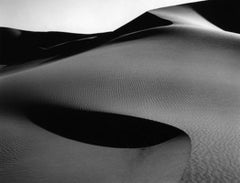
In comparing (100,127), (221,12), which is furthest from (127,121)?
(221,12)

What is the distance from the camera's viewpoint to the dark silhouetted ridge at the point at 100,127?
3.37 m

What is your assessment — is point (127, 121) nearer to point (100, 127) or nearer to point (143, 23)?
Answer: point (100, 127)

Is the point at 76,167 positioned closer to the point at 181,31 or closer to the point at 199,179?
the point at 199,179

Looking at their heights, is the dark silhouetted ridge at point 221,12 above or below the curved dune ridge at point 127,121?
above

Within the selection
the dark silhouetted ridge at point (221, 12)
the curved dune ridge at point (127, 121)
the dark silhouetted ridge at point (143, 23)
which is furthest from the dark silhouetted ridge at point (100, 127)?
the dark silhouetted ridge at point (221, 12)

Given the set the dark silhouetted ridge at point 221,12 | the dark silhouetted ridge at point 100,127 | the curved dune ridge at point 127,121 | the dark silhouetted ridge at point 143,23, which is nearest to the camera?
the curved dune ridge at point 127,121

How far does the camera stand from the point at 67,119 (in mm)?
3822

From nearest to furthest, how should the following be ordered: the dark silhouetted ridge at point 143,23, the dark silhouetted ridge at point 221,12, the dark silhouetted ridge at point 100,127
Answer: the dark silhouetted ridge at point 100,127, the dark silhouetted ridge at point 143,23, the dark silhouetted ridge at point 221,12

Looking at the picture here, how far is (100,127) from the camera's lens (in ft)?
12.0

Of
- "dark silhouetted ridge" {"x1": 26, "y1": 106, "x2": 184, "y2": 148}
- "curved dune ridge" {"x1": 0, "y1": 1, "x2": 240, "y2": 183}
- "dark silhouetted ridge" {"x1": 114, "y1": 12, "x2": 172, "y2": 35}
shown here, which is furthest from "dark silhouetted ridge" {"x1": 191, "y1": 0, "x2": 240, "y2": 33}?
"dark silhouetted ridge" {"x1": 26, "y1": 106, "x2": 184, "y2": 148}

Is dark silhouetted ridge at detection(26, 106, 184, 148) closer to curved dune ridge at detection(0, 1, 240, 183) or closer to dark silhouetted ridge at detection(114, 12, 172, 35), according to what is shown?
curved dune ridge at detection(0, 1, 240, 183)

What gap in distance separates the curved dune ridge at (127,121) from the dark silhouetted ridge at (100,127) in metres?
0.01

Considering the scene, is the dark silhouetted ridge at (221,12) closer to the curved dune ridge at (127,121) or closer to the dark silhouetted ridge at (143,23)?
the dark silhouetted ridge at (143,23)

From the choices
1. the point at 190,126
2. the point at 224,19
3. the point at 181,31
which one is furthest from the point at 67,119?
the point at 224,19
